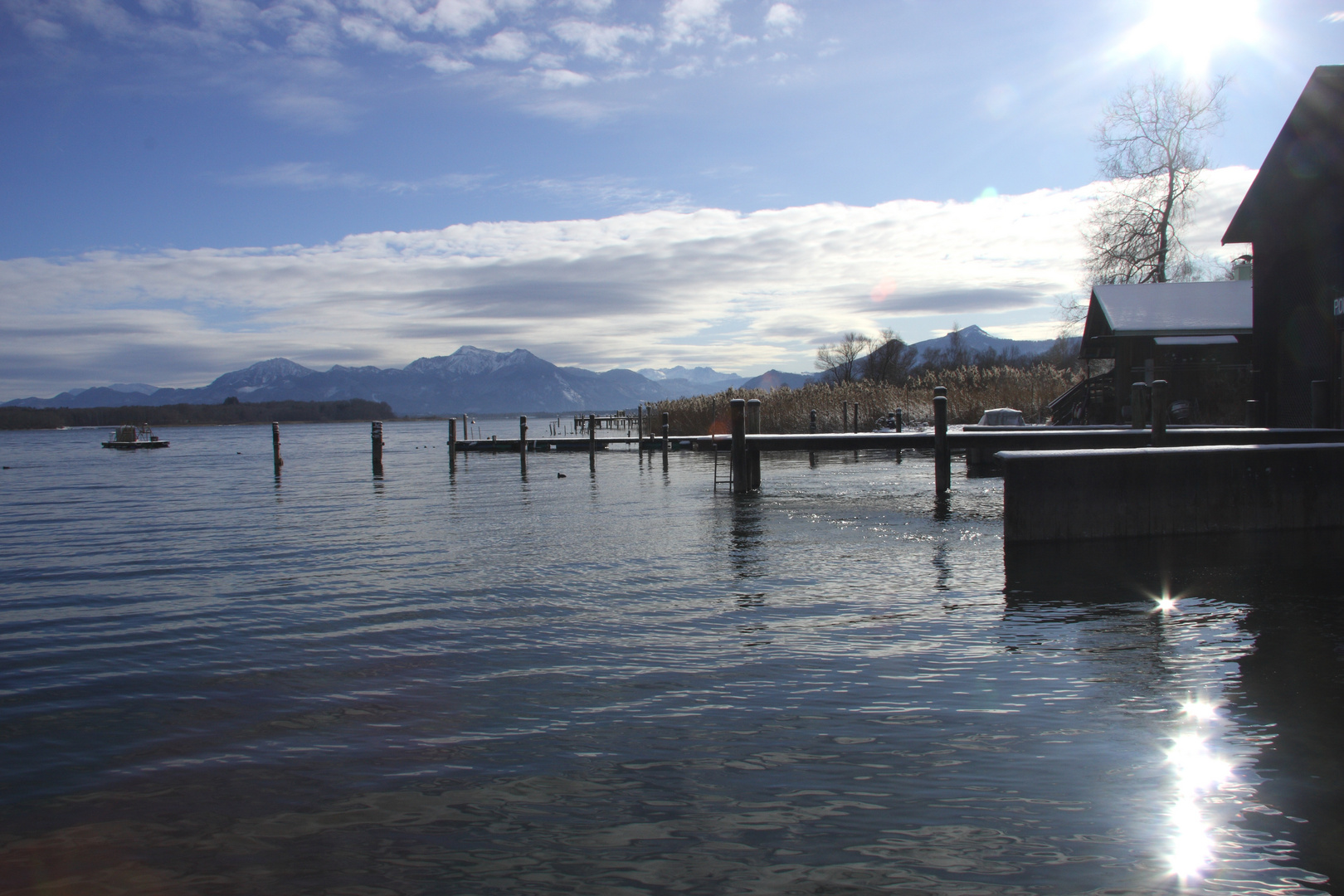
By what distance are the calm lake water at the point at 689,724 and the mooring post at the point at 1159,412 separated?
3699 millimetres

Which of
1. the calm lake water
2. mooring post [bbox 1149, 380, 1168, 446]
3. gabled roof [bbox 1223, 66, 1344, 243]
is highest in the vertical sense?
gabled roof [bbox 1223, 66, 1344, 243]

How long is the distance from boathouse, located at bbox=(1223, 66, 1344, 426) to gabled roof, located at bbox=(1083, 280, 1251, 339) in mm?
9770

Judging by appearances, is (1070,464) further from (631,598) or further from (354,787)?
(354,787)

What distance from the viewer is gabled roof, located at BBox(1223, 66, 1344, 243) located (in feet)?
53.7

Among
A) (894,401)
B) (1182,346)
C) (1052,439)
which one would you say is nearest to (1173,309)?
(1182,346)

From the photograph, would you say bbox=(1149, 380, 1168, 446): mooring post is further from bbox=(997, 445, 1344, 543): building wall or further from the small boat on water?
the small boat on water

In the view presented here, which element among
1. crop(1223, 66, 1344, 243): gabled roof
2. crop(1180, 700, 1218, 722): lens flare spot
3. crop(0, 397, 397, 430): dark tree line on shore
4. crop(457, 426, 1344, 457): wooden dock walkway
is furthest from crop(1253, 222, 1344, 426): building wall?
crop(0, 397, 397, 430): dark tree line on shore

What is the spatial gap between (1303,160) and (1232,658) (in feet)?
54.2

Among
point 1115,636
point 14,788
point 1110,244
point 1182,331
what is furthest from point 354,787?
point 1110,244

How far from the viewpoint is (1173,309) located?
29953 mm

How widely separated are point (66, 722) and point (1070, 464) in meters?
8.97

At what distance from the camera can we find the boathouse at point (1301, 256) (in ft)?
53.4

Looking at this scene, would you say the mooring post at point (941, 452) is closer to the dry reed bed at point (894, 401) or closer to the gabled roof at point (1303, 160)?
the gabled roof at point (1303, 160)

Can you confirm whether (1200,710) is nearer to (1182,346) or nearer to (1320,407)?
(1320,407)
